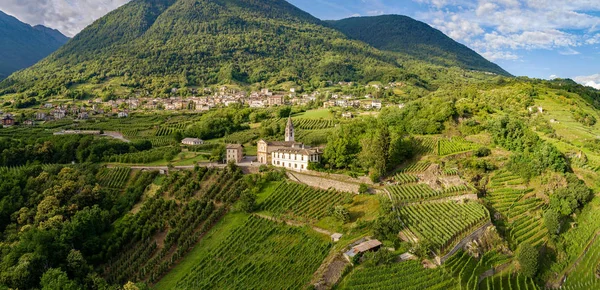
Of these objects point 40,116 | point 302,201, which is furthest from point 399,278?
point 40,116

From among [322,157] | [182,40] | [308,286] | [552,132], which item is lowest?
[308,286]

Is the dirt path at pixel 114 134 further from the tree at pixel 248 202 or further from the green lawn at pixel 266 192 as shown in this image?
the tree at pixel 248 202

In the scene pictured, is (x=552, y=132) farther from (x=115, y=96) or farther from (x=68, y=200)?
(x=115, y=96)

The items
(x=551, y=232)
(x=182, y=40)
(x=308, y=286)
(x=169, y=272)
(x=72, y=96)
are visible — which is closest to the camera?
(x=308, y=286)

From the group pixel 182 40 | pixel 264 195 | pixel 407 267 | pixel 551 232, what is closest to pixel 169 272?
pixel 264 195

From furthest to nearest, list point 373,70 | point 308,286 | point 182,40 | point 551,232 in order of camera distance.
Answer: point 182,40, point 373,70, point 551,232, point 308,286

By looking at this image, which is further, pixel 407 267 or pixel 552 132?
pixel 552 132

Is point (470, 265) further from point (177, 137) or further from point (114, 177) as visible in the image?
point (177, 137)
